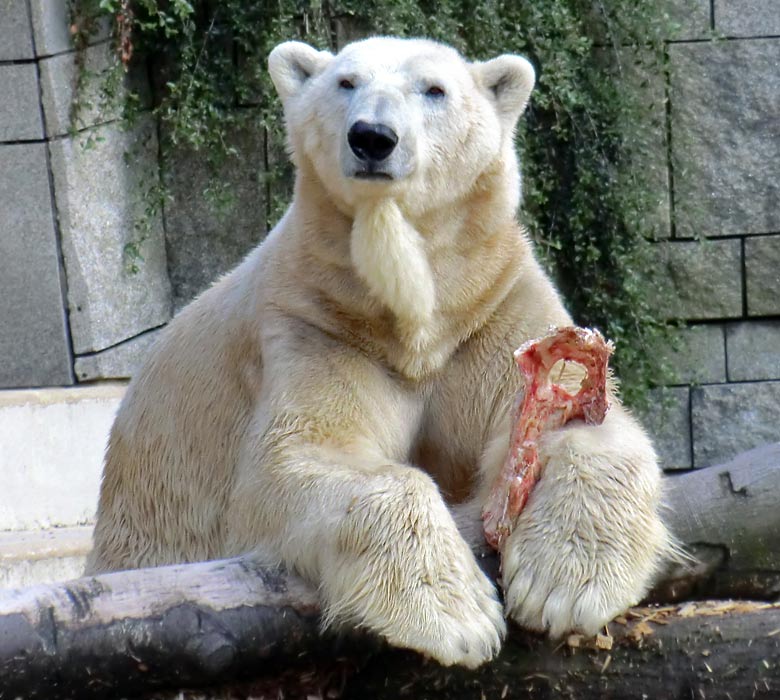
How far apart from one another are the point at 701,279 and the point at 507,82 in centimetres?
311

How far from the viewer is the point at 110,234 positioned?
18.0 ft

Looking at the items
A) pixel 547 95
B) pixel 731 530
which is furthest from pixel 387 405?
pixel 547 95

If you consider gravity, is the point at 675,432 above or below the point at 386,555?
below

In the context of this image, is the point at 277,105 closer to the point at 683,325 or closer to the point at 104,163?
the point at 104,163

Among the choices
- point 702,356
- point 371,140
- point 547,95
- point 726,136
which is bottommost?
point 702,356

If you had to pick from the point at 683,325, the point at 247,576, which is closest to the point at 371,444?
the point at 247,576

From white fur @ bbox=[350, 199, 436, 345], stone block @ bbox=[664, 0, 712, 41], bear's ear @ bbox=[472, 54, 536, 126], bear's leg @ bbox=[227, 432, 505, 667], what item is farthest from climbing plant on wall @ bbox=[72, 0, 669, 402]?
bear's leg @ bbox=[227, 432, 505, 667]

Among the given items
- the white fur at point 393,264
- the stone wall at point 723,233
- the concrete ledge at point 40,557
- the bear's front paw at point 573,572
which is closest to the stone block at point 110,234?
the concrete ledge at point 40,557

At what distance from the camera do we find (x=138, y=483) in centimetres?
355

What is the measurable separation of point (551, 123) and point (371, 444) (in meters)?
3.63

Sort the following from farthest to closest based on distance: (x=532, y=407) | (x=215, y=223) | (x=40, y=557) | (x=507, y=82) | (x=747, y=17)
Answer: (x=747, y=17) < (x=215, y=223) < (x=40, y=557) < (x=507, y=82) < (x=532, y=407)

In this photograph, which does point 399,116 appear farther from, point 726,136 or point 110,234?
point 726,136

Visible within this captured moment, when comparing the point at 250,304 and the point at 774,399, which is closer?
the point at 250,304

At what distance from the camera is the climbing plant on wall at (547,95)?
5520 mm
